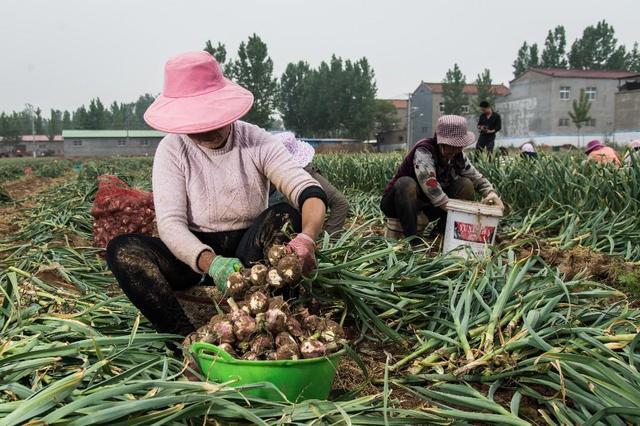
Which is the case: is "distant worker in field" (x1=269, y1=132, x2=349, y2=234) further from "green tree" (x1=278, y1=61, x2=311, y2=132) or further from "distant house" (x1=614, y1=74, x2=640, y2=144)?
"green tree" (x1=278, y1=61, x2=311, y2=132)

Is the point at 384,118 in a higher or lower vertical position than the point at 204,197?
higher

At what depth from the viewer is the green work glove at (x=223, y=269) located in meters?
1.67

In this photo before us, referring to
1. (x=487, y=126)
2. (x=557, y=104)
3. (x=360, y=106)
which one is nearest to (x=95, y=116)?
(x=360, y=106)

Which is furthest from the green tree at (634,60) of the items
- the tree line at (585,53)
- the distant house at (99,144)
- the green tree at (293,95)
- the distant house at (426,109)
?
the distant house at (99,144)

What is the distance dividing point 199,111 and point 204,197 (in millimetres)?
329

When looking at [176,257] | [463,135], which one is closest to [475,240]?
[463,135]

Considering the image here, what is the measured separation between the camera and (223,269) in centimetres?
169

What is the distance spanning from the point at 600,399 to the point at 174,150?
4.91 feet

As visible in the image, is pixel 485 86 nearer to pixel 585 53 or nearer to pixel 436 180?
pixel 585 53

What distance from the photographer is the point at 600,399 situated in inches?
54.2

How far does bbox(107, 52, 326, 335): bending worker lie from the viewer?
1840mm

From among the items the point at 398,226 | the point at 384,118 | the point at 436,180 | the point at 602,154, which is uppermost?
the point at 384,118

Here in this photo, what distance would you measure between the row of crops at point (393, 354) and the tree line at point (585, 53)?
196 ft

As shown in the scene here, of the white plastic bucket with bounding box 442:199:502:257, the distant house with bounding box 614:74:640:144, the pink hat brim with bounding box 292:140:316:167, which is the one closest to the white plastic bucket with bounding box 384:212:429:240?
the white plastic bucket with bounding box 442:199:502:257
